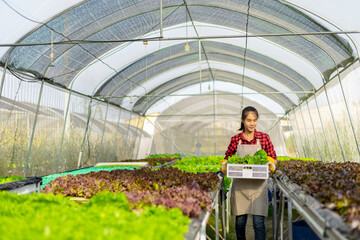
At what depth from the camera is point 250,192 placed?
4.87 meters

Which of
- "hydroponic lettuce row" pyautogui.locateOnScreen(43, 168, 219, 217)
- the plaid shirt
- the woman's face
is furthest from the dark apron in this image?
the woman's face

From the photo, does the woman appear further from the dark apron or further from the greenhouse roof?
the greenhouse roof

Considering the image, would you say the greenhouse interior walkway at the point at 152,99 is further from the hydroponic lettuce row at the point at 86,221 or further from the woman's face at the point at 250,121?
the woman's face at the point at 250,121

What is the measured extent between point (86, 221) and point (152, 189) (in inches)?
76.8

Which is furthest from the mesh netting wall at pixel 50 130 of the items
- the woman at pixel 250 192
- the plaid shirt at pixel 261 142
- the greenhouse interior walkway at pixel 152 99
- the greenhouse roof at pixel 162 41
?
the woman at pixel 250 192

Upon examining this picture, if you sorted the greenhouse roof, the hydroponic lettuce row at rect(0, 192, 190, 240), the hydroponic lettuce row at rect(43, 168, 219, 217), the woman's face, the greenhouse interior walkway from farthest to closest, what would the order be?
the greenhouse roof, the woman's face, the hydroponic lettuce row at rect(43, 168, 219, 217), the greenhouse interior walkway, the hydroponic lettuce row at rect(0, 192, 190, 240)

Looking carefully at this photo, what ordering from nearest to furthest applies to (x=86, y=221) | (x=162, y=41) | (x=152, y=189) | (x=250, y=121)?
(x=86, y=221) < (x=152, y=189) < (x=250, y=121) < (x=162, y=41)

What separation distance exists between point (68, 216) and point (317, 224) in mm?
1789

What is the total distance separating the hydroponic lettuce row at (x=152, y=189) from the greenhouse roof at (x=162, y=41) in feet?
11.4

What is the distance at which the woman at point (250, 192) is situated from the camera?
4775mm

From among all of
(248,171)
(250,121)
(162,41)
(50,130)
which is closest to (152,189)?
(248,171)

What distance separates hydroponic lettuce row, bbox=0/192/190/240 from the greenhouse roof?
183 inches

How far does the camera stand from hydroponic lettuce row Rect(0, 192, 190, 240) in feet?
6.33

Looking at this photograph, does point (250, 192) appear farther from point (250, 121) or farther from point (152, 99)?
point (152, 99)
